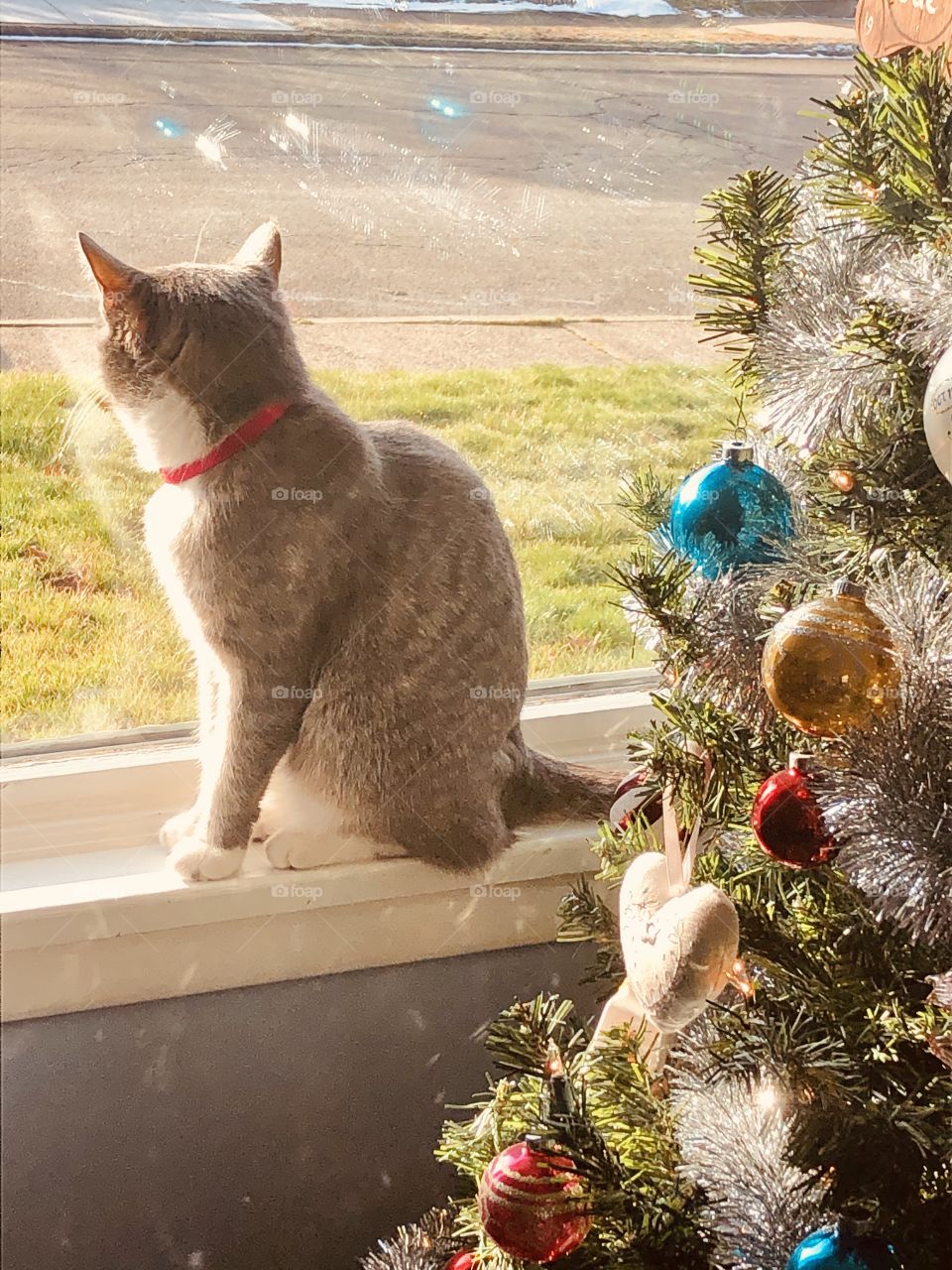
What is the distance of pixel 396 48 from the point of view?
95 centimetres

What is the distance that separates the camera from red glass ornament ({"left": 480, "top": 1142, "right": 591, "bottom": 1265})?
2.29ft

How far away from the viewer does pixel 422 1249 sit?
3.16ft

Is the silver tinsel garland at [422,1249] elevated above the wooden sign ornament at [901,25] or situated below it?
below

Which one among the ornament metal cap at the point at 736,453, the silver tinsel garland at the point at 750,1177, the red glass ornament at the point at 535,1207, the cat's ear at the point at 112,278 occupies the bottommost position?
the red glass ornament at the point at 535,1207

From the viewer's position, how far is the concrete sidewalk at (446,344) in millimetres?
960

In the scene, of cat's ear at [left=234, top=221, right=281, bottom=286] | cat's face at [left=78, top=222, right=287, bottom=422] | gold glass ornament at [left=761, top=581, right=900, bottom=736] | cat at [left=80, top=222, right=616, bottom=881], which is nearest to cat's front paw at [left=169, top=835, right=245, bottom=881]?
cat at [left=80, top=222, right=616, bottom=881]

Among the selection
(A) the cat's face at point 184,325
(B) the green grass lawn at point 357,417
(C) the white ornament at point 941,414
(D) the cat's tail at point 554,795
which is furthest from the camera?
(D) the cat's tail at point 554,795

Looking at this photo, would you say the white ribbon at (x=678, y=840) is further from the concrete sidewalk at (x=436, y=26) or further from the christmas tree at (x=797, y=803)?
the concrete sidewalk at (x=436, y=26)

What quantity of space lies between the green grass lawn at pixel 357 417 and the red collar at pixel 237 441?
9cm

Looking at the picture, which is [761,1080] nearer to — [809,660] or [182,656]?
[809,660]

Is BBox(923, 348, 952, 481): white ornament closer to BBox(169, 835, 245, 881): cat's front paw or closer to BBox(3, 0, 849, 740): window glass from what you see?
BBox(3, 0, 849, 740): window glass

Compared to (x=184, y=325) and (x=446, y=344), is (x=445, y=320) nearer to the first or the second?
(x=446, y=344)

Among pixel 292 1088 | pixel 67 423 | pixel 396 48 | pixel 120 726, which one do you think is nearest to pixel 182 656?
pixel 120 726

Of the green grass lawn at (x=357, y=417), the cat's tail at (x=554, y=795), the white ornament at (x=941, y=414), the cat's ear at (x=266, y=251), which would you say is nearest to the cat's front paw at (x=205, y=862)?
the green grass lawn at (x=357, y=417)
